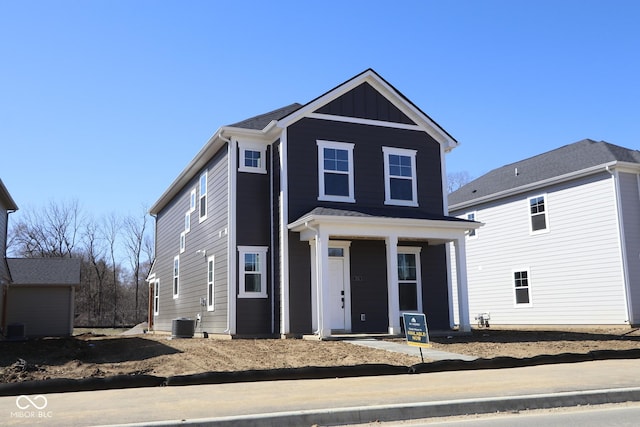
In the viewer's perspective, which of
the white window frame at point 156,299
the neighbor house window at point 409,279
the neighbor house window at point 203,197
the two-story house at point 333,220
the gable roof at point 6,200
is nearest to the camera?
the two-story house at point 333,220

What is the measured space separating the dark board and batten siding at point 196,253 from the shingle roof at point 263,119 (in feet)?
3.49

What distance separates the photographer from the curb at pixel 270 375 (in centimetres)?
842

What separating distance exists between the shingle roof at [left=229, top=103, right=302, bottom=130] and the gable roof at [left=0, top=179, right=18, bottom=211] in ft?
30.4

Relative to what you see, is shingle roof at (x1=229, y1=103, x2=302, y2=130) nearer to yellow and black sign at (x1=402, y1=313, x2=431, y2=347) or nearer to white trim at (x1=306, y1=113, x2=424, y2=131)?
white trim at (x1=306, y1=113, x2=424, y2=131)

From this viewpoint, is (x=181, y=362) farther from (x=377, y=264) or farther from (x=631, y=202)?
(x=631, y=202)

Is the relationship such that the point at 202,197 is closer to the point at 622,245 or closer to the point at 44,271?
the point at 44,271

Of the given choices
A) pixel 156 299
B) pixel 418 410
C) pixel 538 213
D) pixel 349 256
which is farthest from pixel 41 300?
pixel 418 410

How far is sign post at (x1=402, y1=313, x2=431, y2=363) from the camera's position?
11180 mm

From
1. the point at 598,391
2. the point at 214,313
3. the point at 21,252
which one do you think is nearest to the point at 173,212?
the point at 214,313

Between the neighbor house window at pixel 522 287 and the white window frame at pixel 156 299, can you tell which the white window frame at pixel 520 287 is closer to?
the neighbor house window at pixel 522 287

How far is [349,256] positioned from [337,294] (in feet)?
3.94

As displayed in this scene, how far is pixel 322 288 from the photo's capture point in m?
15.9

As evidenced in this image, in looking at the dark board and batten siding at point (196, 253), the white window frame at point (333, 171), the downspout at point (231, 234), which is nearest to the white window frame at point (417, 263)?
the white window frame at point (333, 171)

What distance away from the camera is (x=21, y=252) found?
5356 centimetres
